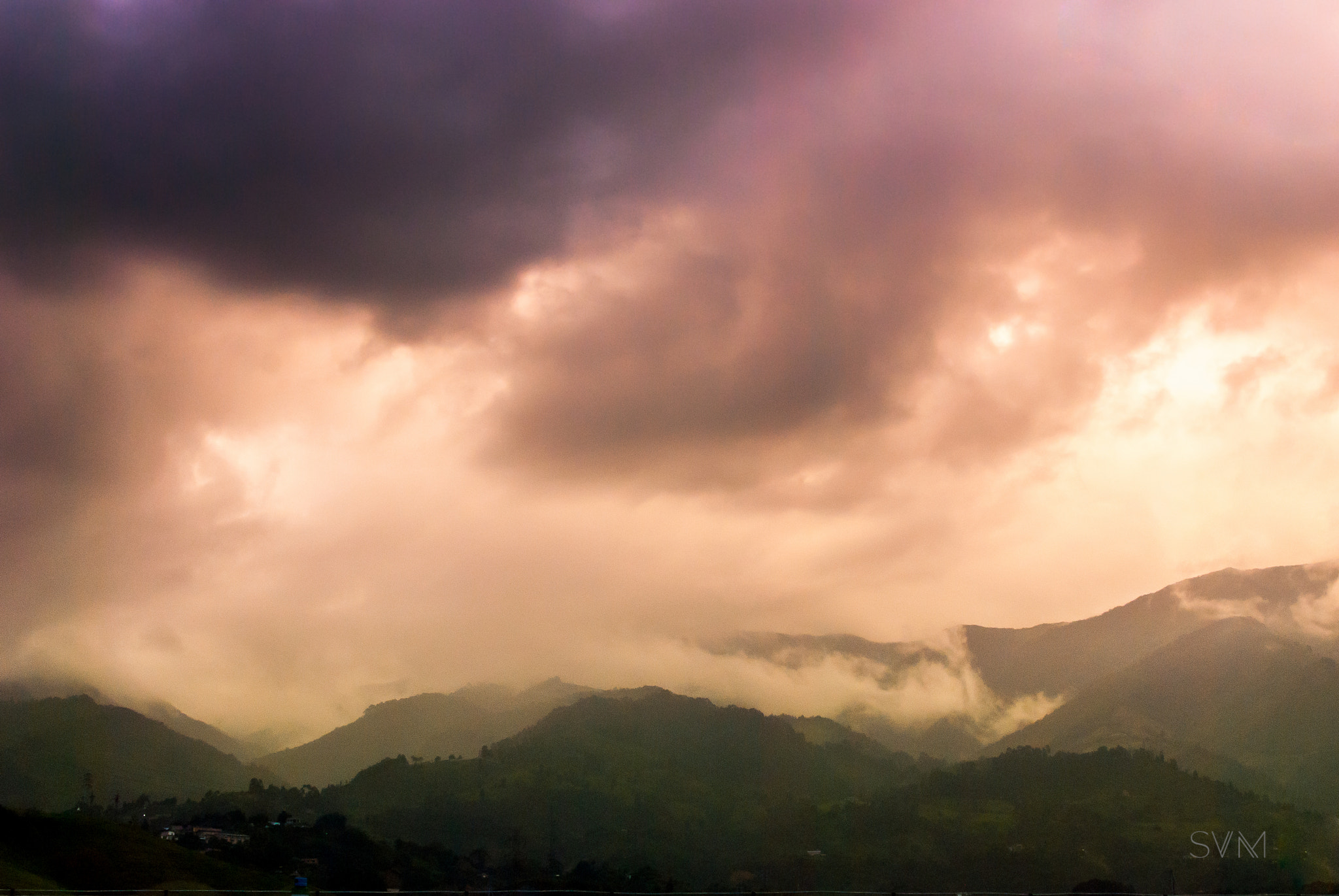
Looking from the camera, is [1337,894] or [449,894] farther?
[1337,894]

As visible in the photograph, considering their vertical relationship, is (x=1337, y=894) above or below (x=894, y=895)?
below

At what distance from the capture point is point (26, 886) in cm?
16500

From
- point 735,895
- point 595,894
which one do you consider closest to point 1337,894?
point 735,895

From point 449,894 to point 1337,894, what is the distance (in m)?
170

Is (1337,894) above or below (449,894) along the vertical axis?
below

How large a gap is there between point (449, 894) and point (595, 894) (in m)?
23.3

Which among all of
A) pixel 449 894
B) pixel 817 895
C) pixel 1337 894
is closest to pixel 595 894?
pixel 449 894

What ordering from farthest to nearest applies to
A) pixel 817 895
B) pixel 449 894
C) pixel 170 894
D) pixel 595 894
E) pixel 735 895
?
pixel 735 895
pixel 817 895
pixel 595 894
pixel 449 894
pixel 170 894

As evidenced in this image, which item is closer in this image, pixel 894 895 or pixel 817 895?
pixel 894 895

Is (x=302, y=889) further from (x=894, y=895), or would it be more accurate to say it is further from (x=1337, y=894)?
(x=1337, y=894)

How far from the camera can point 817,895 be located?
461ft

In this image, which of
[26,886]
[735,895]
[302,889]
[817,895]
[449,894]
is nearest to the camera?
[302,889]

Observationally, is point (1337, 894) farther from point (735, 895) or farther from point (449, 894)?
point (449, 894)

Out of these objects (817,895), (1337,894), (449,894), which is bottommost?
(1337,894)
